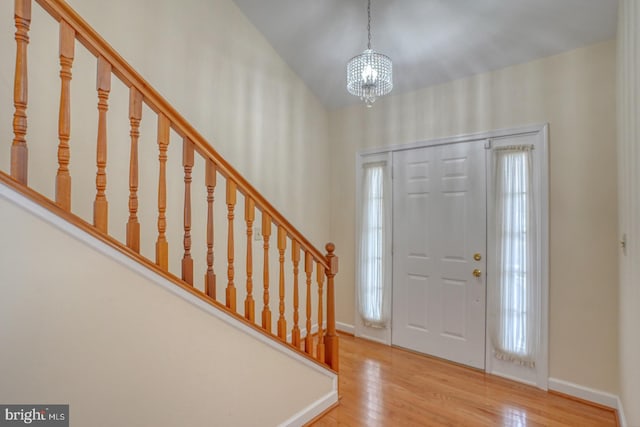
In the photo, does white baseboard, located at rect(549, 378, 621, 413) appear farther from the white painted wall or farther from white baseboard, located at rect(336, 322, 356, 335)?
white baseboard, located at rect(336, 322, 356, 335)

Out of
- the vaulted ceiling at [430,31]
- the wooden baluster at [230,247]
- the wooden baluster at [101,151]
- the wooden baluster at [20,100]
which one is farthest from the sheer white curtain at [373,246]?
the wooden baluster at [20,100]

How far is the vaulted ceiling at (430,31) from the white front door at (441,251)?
77 cm

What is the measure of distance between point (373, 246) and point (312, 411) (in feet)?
6.26

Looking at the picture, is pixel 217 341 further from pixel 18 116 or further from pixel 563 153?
pixel 563 153

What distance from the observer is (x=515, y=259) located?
2.77 metres

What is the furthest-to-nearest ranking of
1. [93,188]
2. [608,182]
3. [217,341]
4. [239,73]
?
[239,73] < [608,182] < [93,188] < [217,341]

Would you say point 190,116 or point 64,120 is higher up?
point 190,116

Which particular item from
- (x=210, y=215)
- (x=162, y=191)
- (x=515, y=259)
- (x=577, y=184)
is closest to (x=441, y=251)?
(x=515, y=259)

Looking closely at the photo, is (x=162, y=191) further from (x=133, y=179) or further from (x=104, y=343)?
(x=104, y=343)

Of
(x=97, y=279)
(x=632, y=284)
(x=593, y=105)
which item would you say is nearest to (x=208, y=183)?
(x=97, y=279)

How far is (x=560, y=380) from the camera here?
256 centimetres

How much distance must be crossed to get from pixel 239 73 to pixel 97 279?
93.8 inches

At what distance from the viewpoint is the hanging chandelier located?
2338 mm

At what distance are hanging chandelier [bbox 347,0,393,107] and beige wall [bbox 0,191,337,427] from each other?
1901mm
